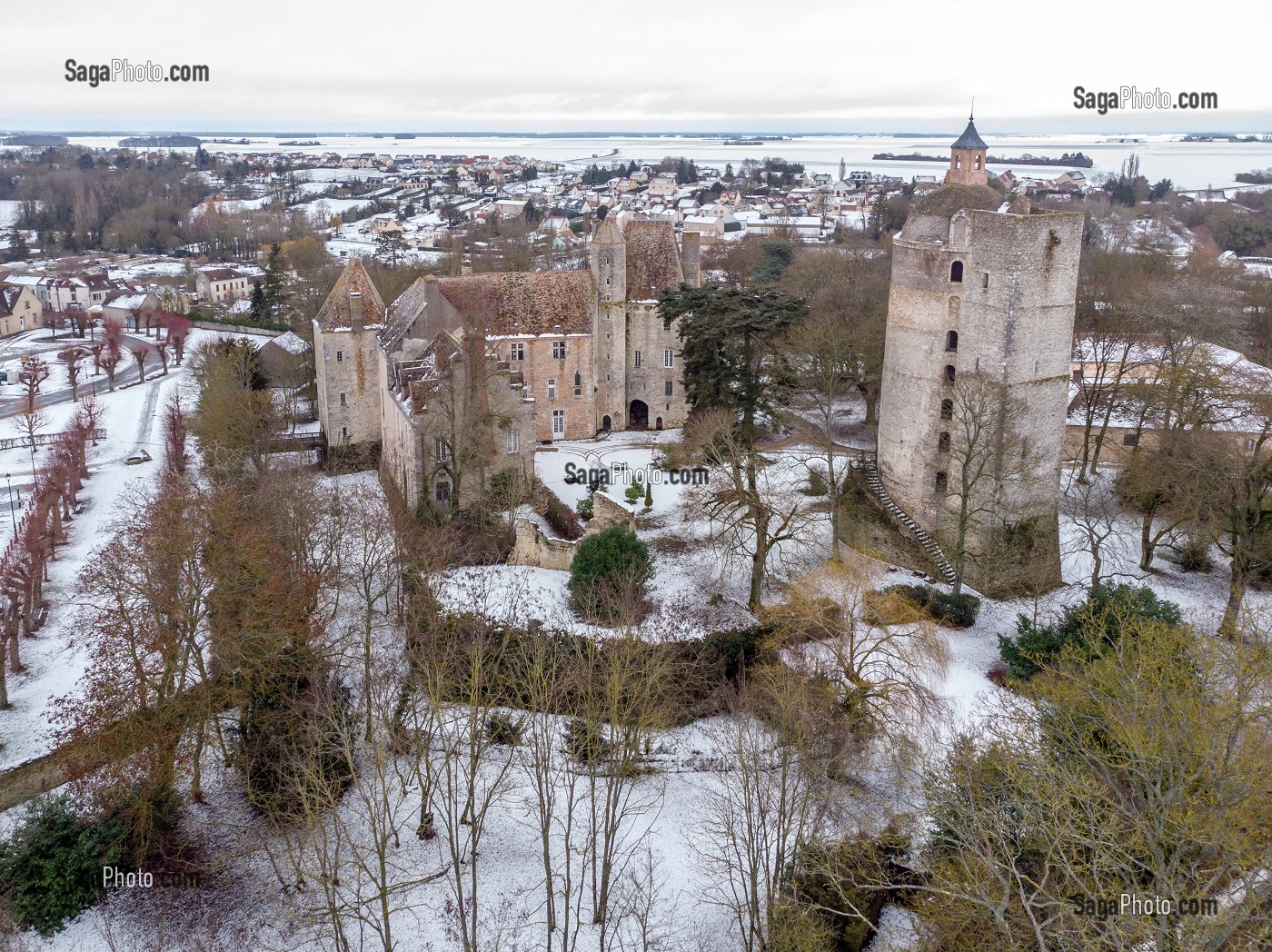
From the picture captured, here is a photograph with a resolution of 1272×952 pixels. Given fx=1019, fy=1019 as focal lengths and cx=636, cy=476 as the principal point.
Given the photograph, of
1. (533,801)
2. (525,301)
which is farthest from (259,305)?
(533,801)

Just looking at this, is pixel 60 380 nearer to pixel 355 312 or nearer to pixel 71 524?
pixel 71 524

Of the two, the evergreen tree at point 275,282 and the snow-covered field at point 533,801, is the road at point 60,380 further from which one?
the snow-covered field at point 533,801

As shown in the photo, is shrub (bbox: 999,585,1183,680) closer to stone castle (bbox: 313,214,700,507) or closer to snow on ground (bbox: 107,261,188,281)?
stone castle (bbox: 313,214,700,507)

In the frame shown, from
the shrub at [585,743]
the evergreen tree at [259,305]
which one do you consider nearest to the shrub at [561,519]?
the shrub at [585,743]

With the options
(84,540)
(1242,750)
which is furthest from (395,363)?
(1242,750)

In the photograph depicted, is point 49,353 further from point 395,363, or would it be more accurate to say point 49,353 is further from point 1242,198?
point 1242,198

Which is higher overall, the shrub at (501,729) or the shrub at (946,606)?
the shrub at (946,606)

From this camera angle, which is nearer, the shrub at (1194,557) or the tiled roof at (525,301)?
the shrub at (1194,557)

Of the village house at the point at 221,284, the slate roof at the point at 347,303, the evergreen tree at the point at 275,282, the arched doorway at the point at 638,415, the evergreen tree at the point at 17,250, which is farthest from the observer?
the evergreen tree at the point at 17,250
